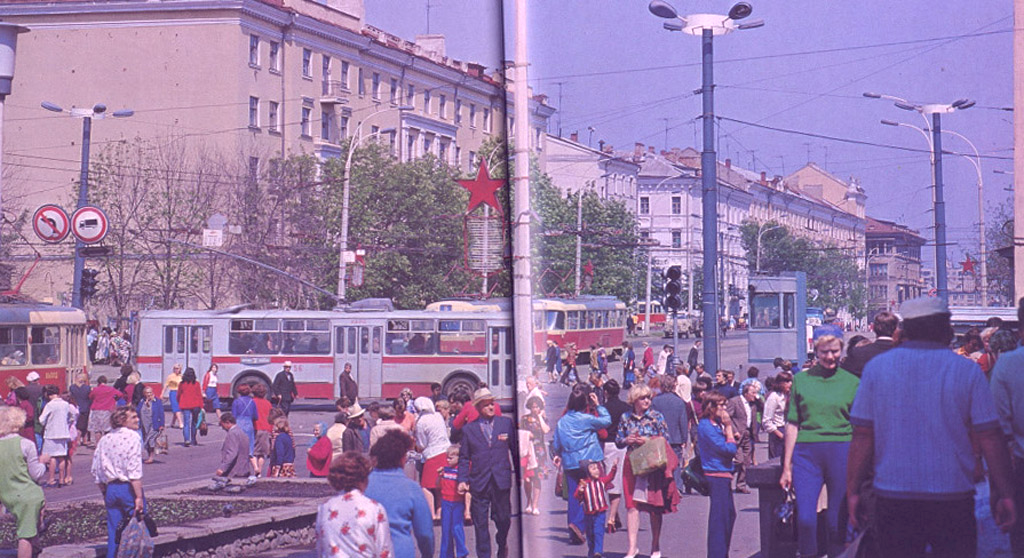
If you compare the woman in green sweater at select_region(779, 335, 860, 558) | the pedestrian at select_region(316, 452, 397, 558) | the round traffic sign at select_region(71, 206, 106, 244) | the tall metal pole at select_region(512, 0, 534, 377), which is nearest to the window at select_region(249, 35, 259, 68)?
the round traffic sign at select_region(71, 206, 106, 244)

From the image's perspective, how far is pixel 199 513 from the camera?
1019 cm

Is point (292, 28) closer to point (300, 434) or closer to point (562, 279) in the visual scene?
point (300, 434)

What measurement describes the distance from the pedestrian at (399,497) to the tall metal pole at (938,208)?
8.01ft

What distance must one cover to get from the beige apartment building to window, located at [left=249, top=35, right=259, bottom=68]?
3cm

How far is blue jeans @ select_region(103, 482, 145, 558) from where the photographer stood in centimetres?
777

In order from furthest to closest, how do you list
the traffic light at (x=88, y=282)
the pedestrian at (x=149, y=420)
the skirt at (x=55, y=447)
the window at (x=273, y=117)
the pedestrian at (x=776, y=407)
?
the window at (x=273, y=117) < the traffic light at (x=88, y=282) < the pedestrian at (x=149, y=420) < the skirt at (x=55, y=447) < the pedestrian at (x=776, y=407)

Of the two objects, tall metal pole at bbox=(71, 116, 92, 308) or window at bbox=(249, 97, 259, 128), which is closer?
tall metal pole at bbox=(71, 116, 92, 308)

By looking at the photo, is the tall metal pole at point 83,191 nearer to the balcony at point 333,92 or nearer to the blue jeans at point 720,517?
the balcony at point 333,92

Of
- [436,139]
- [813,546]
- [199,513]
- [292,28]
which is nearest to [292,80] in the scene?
[292,28]

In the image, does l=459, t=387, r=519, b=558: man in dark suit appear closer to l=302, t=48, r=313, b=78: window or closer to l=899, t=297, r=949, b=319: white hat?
l=899, t=297, r=949, b=319: white hat

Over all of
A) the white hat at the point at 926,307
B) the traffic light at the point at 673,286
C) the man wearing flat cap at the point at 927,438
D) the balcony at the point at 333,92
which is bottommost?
the man wearing flat cap at the point at 927,438

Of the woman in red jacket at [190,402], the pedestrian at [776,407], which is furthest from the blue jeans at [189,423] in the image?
the pedestrian at [776,407]

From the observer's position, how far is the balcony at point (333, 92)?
30211 millimetres

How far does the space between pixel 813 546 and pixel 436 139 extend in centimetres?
2293
